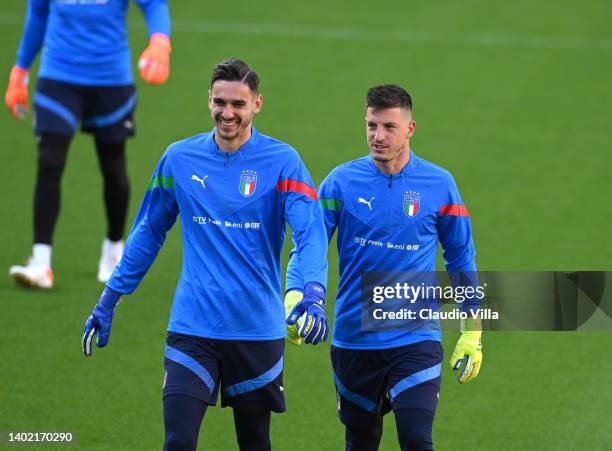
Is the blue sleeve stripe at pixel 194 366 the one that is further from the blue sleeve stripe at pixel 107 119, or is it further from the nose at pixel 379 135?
the blue sleeve stripe at pixel 107 119

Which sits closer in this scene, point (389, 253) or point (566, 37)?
point (389, 253)

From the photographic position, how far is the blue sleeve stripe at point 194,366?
5906 millimetres

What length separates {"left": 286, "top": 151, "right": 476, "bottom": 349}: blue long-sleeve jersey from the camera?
629 centimetres

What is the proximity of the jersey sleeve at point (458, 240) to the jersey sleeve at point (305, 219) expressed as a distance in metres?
0.71

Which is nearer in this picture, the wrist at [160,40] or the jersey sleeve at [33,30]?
the wrist at [160,40]

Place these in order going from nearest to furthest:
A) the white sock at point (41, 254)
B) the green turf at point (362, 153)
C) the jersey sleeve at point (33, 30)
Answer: the green turf at point (362, 153) → the white sock at point (41, 254) → the jersey sleeve at point (33, 30)

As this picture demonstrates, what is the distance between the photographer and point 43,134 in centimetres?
981

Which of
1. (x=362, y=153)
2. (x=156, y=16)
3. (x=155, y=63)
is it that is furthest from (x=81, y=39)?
(x=362, y=153)

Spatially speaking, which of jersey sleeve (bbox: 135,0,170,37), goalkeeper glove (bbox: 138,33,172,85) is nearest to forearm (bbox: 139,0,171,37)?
jersey sleeve (bbox: 135,0,170,37)

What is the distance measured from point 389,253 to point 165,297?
399 centimetres

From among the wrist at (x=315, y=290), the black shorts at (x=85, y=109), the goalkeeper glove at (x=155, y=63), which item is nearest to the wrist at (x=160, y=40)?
the goalkeeper glove at (x=155, y=63)

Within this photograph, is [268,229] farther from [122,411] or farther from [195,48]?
[195,48]

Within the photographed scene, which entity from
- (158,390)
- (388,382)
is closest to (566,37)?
(158,390)

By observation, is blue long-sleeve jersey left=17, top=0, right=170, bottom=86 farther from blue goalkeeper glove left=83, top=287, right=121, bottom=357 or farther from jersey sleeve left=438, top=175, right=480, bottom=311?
jersey sleeve left=438, top=175, right=480, bottom=311
